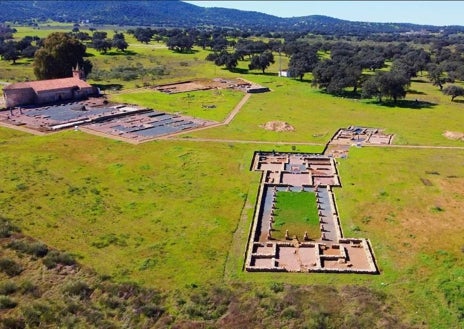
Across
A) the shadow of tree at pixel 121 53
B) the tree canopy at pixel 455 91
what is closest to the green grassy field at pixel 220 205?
the tree canopy at pixel 455 91

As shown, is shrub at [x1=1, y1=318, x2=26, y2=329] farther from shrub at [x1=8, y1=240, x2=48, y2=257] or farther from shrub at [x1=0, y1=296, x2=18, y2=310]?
shrub at [x1=8, y1=240, x2=48, y2=257]

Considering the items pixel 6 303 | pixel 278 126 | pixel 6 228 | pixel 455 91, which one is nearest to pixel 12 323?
pixel 6 303

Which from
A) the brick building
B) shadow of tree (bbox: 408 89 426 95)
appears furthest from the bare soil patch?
shadow of tree (bbox: 408 89 426 95)

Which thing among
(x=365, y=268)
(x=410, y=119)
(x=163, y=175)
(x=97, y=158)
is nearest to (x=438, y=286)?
(x=365, y=268)

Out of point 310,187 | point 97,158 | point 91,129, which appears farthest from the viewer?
point 91,129

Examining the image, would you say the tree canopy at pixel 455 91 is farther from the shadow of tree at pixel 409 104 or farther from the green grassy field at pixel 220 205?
the green grassy field at pixel 220 205

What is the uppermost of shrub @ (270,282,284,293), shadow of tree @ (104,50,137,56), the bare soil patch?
shadow of tree @ (104,50,137,56)

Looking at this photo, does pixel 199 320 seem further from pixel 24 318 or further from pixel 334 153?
pixel 334 153
